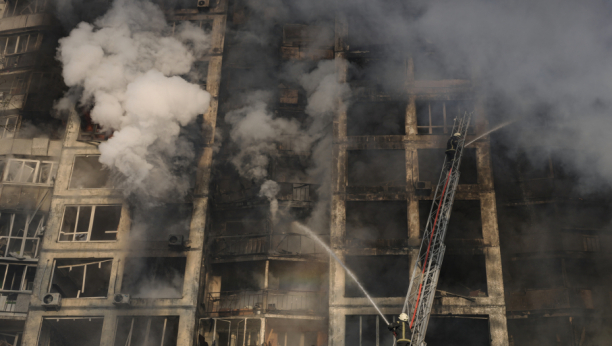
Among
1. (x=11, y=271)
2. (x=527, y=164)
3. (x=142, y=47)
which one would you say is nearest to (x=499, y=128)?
(x=527, y=164)

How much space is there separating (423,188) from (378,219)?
266 cm

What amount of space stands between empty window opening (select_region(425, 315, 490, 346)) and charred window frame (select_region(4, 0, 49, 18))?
91.6 ft

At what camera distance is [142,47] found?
29.8 metres

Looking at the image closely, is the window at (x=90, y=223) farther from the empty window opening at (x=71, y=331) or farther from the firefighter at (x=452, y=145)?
the firefighter at (x=452, y=145)

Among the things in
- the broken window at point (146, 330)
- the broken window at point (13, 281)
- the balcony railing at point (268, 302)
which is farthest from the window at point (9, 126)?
the balcony railing at point (268, 302)

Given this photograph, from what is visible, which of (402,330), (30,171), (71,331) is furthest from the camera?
(30,171)

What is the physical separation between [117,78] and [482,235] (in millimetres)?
19298

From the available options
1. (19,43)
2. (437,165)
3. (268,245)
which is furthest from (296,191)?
(19,43)

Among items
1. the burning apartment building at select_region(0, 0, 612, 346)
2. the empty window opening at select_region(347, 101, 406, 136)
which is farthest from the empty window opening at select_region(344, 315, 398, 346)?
the empty window opening at select_region(347, 101, 406, 136)

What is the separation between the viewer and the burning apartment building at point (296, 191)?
25625mm

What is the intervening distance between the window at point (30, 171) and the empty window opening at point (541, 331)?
23.8 meters

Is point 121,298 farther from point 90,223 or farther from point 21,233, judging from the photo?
point 21,233

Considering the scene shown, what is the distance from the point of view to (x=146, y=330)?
25609mm

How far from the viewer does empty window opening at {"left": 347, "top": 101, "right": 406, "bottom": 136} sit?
1142 inches
